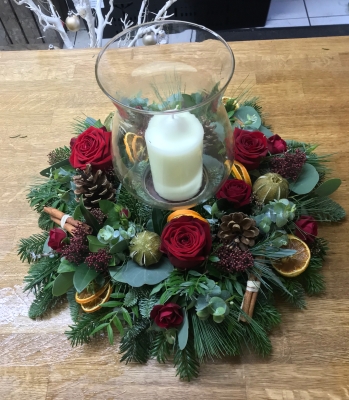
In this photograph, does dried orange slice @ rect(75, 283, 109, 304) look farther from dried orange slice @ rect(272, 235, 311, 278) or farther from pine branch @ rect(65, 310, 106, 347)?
dried orange slice @ rect(272, 235, 311, 278)

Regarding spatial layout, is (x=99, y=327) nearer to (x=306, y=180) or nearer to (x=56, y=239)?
(x=56, y=239)

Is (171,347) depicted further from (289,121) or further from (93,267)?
(289,121)

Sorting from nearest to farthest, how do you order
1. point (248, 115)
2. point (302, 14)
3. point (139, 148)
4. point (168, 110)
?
point (168, 110) < point (139, 148) < point (248, 115) < point (302, 14)

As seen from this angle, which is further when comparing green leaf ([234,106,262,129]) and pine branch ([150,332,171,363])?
green leaf ([234,106,262,129])

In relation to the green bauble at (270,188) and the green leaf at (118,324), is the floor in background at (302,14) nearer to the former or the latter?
the green bauble at (270,188)

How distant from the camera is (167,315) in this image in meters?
0.51

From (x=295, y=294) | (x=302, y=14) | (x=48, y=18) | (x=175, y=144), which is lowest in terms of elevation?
(x=302, y=14)

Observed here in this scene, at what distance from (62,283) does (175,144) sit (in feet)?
0.80

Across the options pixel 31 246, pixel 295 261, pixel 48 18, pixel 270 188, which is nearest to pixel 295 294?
pixel 295 261

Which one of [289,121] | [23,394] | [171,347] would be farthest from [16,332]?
[289,121]

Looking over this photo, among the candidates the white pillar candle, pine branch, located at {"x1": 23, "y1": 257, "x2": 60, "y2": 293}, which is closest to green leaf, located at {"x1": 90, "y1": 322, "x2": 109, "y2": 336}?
pine branch, located at {"x1": 23, "y1": 257, "x2": 60, "y2": 293}

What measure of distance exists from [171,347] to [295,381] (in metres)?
0.16

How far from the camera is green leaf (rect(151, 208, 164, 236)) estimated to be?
58 centimetres

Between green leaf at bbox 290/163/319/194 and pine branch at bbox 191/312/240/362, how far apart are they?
0.22 m
